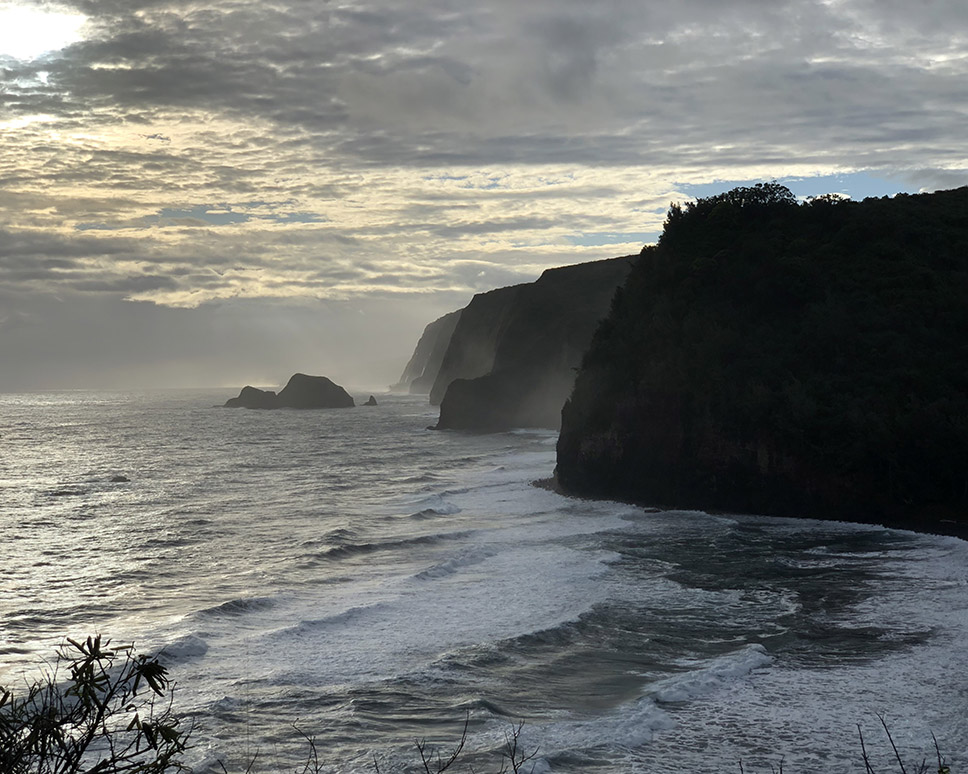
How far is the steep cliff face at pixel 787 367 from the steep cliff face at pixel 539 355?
42734 mm

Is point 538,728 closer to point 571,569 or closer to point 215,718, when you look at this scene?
point 215,718

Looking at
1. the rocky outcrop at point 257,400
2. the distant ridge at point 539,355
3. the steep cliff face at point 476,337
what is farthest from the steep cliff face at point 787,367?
the rocky outcrop at point 257,400

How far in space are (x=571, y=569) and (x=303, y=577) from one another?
29.3 ft

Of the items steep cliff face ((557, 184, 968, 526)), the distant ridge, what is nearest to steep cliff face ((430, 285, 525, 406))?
the distant ridge

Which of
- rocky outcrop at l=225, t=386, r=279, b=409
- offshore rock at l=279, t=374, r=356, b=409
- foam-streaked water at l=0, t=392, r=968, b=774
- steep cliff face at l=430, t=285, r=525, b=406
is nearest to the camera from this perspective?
foam-streaked water at l=0, t=392, r=968, b=774

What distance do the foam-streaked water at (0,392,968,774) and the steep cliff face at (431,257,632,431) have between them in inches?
1967

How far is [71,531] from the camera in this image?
1581 inches

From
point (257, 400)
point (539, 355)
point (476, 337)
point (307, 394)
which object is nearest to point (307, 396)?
point (307, 394)

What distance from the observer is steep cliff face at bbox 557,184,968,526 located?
35.5 metres

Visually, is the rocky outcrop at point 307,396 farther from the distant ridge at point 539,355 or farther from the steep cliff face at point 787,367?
the steep cliff face at point 787,367

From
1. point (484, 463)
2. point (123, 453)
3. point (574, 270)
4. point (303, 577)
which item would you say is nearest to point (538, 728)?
point (303, 577)

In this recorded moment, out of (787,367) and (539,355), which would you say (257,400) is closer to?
(539,355)

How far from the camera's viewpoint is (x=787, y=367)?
136ft

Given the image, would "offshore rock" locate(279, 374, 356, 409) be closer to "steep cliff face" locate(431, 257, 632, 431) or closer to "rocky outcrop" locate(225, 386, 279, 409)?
→ "rocky outcrop" locate(225, 386, 279, 409)
